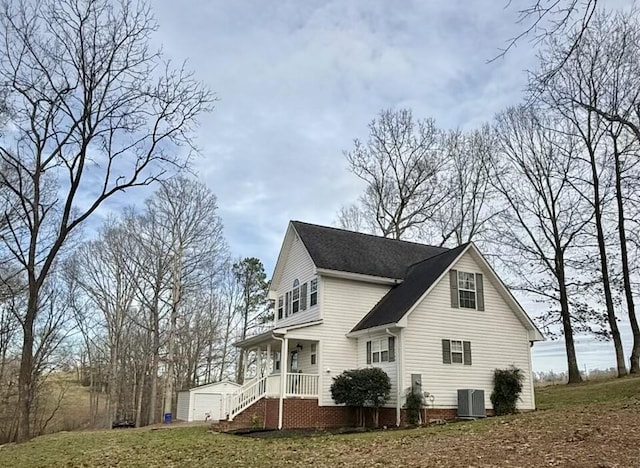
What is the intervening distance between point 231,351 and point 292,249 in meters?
22.2

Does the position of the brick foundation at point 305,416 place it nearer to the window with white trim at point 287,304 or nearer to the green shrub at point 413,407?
the green shrub at point 413,407

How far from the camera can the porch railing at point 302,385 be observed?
18.1m

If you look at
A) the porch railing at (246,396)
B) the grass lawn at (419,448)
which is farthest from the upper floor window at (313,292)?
the grass lawn at (419,448)

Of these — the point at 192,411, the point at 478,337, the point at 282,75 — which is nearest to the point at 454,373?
the point at 478,337

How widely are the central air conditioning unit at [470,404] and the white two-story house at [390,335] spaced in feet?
0.73

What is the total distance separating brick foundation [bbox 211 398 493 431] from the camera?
1730 cm

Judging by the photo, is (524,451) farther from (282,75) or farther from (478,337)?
(282,75)

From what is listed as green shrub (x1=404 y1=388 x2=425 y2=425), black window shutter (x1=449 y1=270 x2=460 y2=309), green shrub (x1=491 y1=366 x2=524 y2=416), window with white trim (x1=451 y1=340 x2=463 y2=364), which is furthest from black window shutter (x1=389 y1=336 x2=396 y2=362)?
green shrub (x1=491 y1=366 x2=524 y2=416)

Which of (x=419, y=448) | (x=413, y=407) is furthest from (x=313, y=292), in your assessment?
(x=419, y=448)

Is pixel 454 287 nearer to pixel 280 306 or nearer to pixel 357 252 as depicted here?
pixel 357 252

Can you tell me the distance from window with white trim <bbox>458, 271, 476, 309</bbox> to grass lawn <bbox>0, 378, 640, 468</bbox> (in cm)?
586

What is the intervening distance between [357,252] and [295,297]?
3107 mm

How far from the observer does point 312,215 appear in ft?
107

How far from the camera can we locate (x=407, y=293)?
60.8 feet
